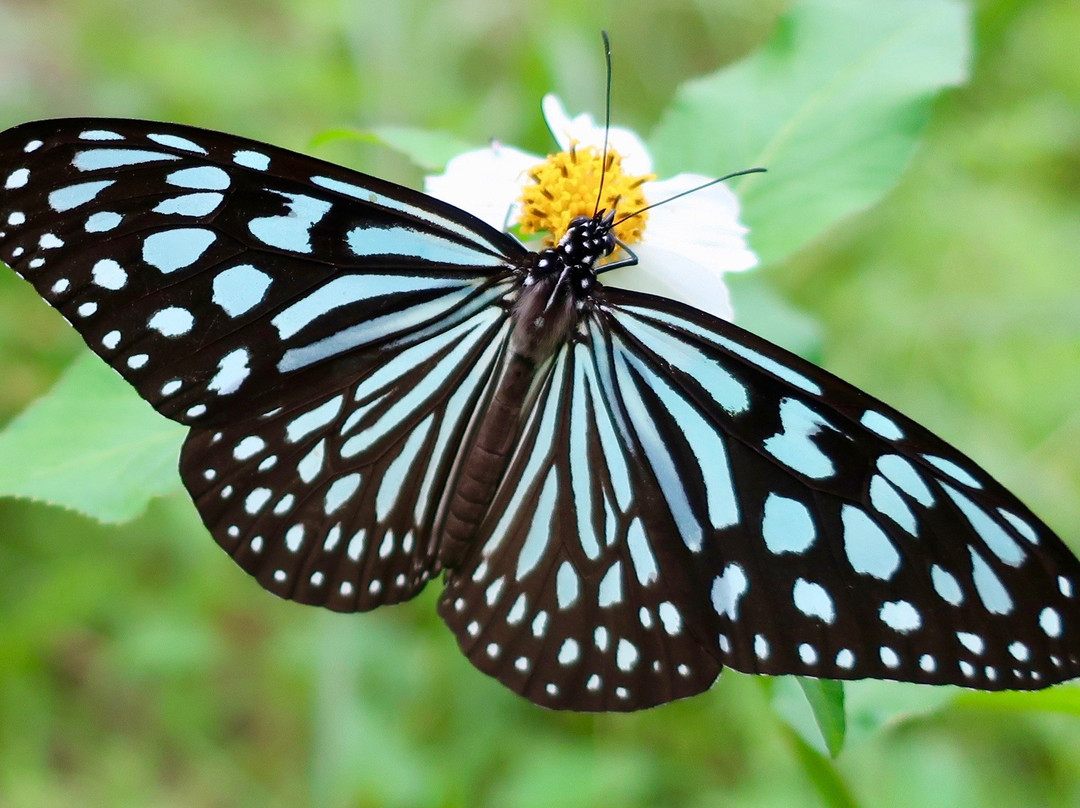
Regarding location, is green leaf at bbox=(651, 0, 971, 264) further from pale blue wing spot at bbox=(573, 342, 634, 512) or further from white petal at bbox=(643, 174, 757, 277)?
pale blue wing spot at bbox=(573, 342, 634, 512)

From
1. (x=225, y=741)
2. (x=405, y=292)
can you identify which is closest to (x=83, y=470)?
(x=405, y=292)

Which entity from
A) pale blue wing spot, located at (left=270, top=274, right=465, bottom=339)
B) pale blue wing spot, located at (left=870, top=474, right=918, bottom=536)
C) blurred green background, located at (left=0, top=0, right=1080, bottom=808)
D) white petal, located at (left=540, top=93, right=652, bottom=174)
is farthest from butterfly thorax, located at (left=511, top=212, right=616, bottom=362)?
blurred green background, located at (left=0, top=0, right=1080, bottom=808)

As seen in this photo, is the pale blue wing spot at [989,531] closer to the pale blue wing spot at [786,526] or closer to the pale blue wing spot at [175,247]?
the pale blue wing spot at [786,526]

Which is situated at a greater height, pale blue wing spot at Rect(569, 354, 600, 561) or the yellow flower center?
the yellow flower center

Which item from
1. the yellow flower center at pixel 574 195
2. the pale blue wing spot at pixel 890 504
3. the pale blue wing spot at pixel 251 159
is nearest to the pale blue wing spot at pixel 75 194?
the pale blue wing spot at pixel 251 159

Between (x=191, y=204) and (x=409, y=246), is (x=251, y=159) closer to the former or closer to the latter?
(x=191, y=204)

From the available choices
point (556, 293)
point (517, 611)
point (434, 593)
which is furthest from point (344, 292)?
point (434, 593)

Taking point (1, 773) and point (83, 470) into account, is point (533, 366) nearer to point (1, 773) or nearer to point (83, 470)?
point (83, 470)
